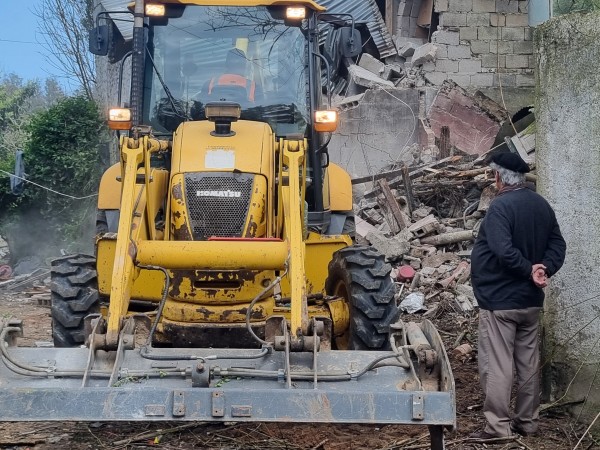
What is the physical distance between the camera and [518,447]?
247 inches

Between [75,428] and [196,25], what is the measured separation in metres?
3.15

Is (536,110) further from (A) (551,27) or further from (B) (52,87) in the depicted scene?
(B) (52,87)

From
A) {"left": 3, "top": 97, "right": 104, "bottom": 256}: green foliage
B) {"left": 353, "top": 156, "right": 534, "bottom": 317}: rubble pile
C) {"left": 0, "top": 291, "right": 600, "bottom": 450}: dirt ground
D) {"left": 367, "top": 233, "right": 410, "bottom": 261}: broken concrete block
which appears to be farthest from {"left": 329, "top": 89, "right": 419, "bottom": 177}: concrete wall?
{"left": 0, "top": 291, "right": 600, "bottom": 450}: dirt ground

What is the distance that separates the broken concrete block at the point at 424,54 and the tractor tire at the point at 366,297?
10.7m

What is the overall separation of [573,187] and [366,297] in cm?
163

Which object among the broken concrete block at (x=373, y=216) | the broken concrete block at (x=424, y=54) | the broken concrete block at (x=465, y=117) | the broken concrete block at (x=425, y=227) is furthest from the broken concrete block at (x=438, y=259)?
the broken concrete block at (x=424, y=54)

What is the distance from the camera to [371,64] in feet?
58.7

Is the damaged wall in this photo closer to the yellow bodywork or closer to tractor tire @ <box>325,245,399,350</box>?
tractor tire @ <box>325,245,399,350</box>

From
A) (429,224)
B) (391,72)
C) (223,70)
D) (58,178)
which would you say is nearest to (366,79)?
(391,72)

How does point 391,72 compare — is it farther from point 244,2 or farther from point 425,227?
point 244,2

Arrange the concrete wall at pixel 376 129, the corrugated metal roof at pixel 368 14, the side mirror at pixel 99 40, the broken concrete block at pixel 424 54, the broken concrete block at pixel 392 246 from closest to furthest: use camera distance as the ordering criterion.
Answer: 1. the side mirror at pixel 99 40
2. the broken concrete block at pixel 392 246
3. the concrete wall at pixel 376 129
4. the broken concrete block at pixel 424 54
5. the corrugated metal roof at pixel 368 14

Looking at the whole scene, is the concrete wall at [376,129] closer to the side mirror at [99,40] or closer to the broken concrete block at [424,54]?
the broken concrete block at [424,54]

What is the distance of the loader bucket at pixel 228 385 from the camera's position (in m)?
4.93

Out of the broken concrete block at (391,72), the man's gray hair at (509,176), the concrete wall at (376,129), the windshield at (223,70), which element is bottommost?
the man's gray hair at (509,176)
